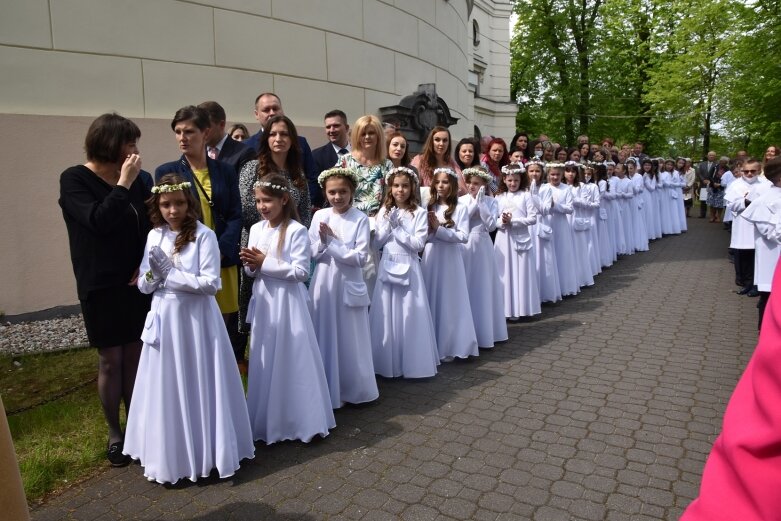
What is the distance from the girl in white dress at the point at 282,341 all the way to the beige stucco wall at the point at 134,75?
13.6 ft

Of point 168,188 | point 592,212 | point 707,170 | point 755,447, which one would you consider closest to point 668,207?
point 707,170

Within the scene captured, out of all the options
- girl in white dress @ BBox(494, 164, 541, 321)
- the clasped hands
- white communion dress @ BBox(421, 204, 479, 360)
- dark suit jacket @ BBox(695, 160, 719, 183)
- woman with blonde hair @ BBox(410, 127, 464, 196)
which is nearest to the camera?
the clasped hands

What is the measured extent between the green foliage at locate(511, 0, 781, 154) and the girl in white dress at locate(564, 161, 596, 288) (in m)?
16.9

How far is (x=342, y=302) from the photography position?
16.6ft

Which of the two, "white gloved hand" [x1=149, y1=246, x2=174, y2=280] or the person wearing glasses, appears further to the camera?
the person wearing glasses

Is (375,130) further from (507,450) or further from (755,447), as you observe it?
(755,447)

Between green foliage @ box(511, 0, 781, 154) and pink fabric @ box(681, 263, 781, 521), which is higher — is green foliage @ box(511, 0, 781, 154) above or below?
above

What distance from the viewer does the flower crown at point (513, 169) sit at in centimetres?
827

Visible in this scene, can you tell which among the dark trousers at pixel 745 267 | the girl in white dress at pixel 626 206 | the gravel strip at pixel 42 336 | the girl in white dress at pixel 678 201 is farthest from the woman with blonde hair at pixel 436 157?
the girl in white dress at pixel 678 201

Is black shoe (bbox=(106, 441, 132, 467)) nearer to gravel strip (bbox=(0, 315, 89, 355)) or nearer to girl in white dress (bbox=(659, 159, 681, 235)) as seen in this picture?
gravel strip (bbox=(0, 315, 89, 355))

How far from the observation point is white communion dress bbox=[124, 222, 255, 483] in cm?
374

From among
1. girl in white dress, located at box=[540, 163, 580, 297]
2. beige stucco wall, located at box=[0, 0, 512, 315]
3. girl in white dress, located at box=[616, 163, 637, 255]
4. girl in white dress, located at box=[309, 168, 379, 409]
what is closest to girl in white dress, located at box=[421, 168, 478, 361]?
girl in white dress, located at box=[309, 168, 379, 409]

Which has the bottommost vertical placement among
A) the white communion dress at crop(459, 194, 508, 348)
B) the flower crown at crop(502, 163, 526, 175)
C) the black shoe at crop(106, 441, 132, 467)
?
the black shoe at crop(106, 441, 132, 467)

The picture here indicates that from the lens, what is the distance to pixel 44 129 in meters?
7.21
